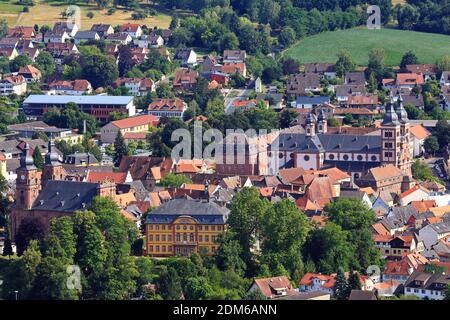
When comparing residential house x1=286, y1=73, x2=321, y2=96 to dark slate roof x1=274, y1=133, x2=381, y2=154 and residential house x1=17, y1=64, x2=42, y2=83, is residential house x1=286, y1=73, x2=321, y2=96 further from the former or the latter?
dark slate roof x1=274, y1=133, x2=381, y2=154

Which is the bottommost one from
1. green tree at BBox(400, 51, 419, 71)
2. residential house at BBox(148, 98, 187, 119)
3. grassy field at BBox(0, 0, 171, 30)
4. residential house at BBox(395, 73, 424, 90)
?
residential house at BBox(148, 98, 187, 119)

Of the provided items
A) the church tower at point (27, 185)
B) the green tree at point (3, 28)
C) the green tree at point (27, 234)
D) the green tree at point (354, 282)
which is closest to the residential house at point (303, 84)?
the green tree at point (3, 28)

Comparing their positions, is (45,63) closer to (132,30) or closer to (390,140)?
(132,30)

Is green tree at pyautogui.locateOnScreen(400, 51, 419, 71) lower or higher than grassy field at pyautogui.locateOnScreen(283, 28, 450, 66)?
lower

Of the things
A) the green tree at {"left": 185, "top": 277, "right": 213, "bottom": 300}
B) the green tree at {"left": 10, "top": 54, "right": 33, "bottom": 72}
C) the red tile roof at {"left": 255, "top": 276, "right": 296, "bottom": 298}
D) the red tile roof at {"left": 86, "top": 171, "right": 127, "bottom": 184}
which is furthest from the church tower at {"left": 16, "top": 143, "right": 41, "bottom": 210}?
the green tree at {"left": 10, "top": 54, "right": 33, "bottom": 72}
